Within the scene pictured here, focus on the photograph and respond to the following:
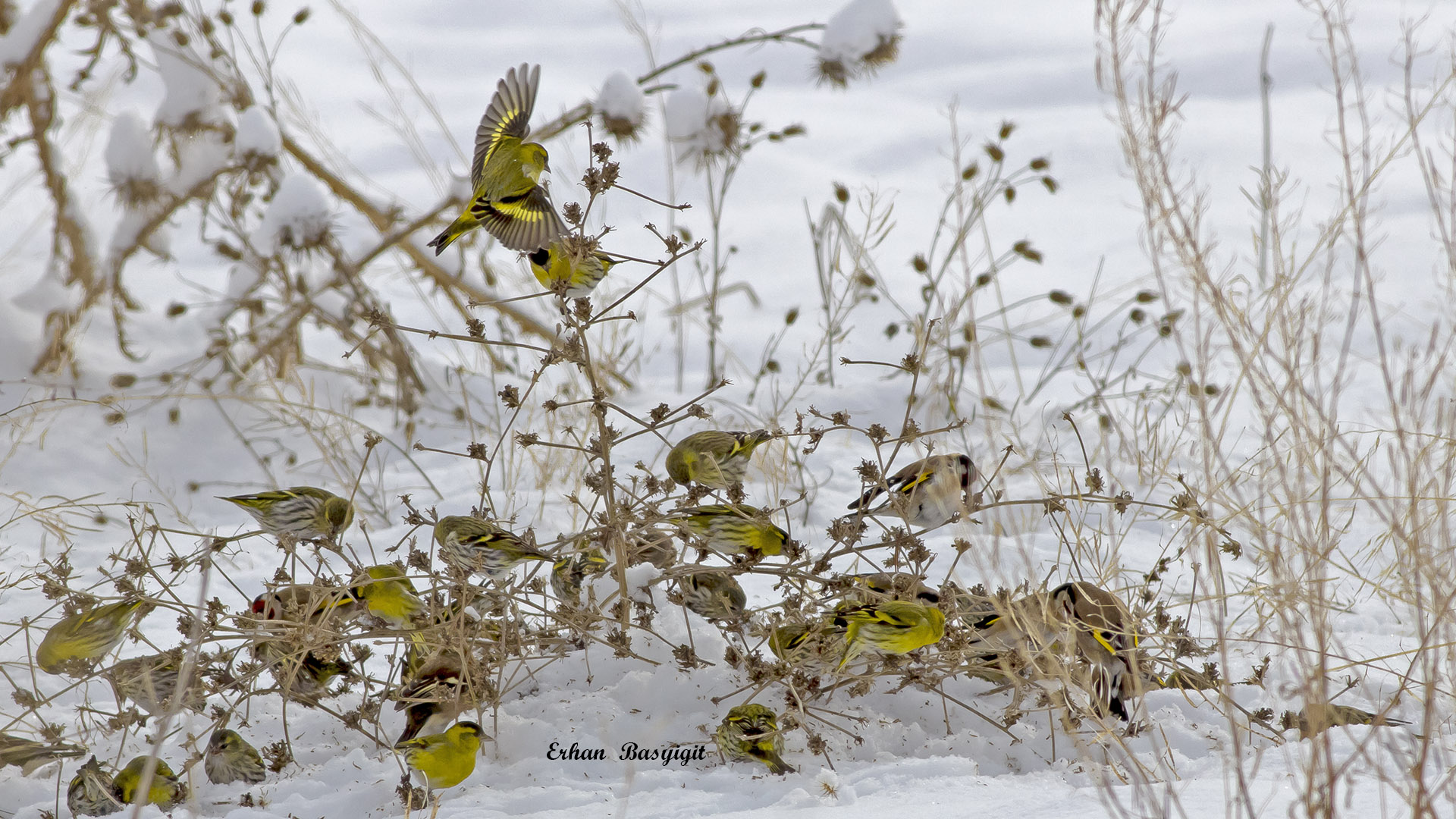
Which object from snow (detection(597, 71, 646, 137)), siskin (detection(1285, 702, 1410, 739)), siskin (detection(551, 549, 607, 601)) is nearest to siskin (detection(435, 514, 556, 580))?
siskin (detection(551, 549, 607, 601))

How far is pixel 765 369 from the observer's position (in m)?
5.71

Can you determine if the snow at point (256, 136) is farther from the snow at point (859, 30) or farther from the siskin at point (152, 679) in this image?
the siskin at point (152, 679)

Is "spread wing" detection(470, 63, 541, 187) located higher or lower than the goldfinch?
higher

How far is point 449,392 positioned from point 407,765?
3828 millimetres

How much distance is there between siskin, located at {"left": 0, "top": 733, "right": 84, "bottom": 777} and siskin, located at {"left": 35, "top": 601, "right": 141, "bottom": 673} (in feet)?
0.63

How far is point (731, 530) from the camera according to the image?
2629 millimetres

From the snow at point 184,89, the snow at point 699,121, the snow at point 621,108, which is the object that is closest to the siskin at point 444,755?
the snow at point 621,108

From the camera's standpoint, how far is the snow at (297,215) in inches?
196

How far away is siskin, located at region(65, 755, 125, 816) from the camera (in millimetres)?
2535

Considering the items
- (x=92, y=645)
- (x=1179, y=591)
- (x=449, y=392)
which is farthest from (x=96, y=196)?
(x=1179, y=591)

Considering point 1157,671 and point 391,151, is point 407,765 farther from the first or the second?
point 391,151

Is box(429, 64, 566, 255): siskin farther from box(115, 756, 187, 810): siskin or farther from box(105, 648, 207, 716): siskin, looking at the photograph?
box(115, 756, 187, 810): siskin

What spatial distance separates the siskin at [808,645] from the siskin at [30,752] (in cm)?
170

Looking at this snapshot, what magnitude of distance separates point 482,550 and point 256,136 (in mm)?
3461
